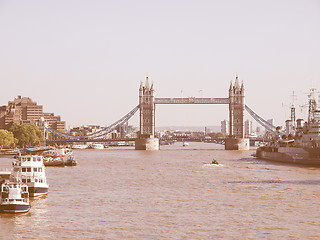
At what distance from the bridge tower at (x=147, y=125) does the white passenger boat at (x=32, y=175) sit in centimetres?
12921

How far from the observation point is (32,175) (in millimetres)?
49656

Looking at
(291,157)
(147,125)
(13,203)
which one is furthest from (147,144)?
(13,203)

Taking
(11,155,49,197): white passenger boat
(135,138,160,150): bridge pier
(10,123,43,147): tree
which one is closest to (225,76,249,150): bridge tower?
(135,138,160,150): bridge pier

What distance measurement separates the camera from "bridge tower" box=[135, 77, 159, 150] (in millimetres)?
181250

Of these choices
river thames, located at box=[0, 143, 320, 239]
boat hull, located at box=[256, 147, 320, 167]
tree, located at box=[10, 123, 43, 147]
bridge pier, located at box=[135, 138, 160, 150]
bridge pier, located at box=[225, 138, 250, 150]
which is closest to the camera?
river thames, located at box=[0, 143, 320, 239]

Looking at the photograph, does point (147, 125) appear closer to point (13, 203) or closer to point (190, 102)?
point (190, 102)

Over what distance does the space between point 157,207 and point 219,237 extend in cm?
1045

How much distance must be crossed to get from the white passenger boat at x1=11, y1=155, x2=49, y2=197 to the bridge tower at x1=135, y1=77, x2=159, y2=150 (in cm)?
12921

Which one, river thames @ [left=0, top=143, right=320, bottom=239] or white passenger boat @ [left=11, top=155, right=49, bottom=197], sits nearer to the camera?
river thames @ [left=0, top=143, right=320, bottom=239]

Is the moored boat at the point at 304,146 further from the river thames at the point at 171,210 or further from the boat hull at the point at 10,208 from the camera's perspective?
the boat hull at the point at 10,208

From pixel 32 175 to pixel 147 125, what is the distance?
145 meters

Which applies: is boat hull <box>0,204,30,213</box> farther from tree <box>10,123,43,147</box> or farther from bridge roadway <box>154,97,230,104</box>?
bridge roadway <box>154,97,230,104</box>

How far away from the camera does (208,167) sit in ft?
287

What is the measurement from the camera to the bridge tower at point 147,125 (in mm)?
181250
